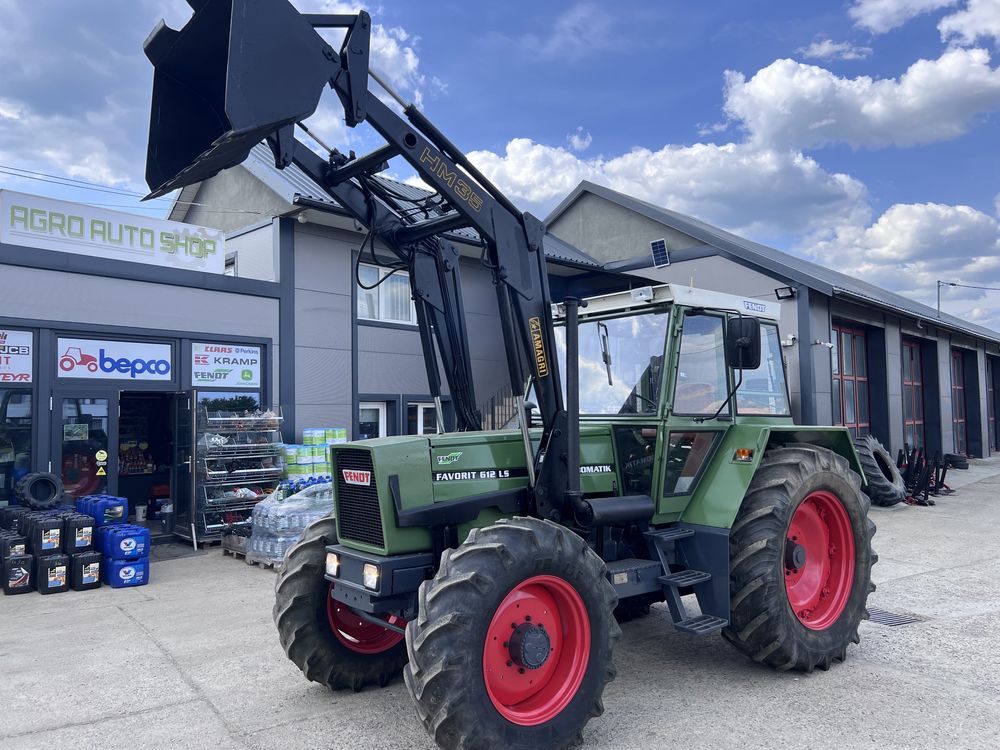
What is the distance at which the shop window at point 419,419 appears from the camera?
13703 millimetres

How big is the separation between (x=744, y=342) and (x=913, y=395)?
18.2 metres

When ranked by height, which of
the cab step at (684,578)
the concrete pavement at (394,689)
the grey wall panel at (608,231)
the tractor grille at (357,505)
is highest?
the grey wall panel at (608,231)

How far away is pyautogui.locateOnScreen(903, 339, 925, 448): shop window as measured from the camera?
19.7 meters

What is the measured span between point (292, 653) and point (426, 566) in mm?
1081

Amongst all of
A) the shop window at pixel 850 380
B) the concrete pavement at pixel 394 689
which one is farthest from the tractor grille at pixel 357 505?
the shop window at pixel 850 380

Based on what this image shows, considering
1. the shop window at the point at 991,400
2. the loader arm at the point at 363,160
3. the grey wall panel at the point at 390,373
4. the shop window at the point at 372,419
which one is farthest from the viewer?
the shop window at the point at 991,400

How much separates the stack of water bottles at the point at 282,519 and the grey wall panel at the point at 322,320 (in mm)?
3107

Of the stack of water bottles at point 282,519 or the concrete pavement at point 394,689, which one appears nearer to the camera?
the concrete pavement at point 394,689

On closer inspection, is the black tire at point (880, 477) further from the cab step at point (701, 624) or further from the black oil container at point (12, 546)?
the black oil container at point (12, 546)

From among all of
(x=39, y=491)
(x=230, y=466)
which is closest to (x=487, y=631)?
(x=39, y=491)

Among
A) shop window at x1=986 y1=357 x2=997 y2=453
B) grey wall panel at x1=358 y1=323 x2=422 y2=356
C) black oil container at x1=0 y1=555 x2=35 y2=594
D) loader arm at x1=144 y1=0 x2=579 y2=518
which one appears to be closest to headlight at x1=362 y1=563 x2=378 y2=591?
loader arm at x1=144 y1=0 x2=579 y2=518

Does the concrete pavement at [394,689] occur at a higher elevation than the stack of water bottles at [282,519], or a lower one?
lower

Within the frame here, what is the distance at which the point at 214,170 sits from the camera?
4098mm

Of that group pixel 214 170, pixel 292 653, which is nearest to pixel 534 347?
pixel 214 170
